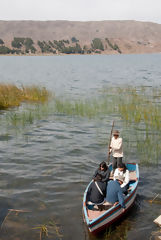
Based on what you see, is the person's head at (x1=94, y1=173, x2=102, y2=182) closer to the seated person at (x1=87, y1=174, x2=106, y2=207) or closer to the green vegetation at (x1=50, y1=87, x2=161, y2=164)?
the seated person at (x1=87, y1=174, x2=106, y2=207)

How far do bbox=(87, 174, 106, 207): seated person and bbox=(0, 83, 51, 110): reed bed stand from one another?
18152 millimetres

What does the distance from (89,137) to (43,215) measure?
9.57 metres

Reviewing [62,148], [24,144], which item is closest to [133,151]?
[62,148]

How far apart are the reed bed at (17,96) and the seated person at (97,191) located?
1815cm

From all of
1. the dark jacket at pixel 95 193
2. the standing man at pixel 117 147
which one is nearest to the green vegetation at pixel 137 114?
the standing man at pixel 117 147

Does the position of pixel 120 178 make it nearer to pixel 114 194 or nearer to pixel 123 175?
pixel 123 175

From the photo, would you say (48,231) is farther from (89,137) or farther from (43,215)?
(89,137)

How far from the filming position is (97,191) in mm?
10156

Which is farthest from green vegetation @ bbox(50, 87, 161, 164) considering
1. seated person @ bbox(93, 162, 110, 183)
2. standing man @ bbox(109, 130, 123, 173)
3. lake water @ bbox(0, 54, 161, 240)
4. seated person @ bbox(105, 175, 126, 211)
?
seated person @ bbox(105, 175, 126, 211)

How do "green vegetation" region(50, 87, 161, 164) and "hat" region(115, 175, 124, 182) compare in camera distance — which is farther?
"green vegetation" region(50, 87, 161, 164)

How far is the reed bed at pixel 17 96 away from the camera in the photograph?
27.6m

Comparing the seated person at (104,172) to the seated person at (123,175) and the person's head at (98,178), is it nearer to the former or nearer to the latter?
the person's head at (98,178)

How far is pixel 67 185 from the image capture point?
42.7 ft

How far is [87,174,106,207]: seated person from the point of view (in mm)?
10156
